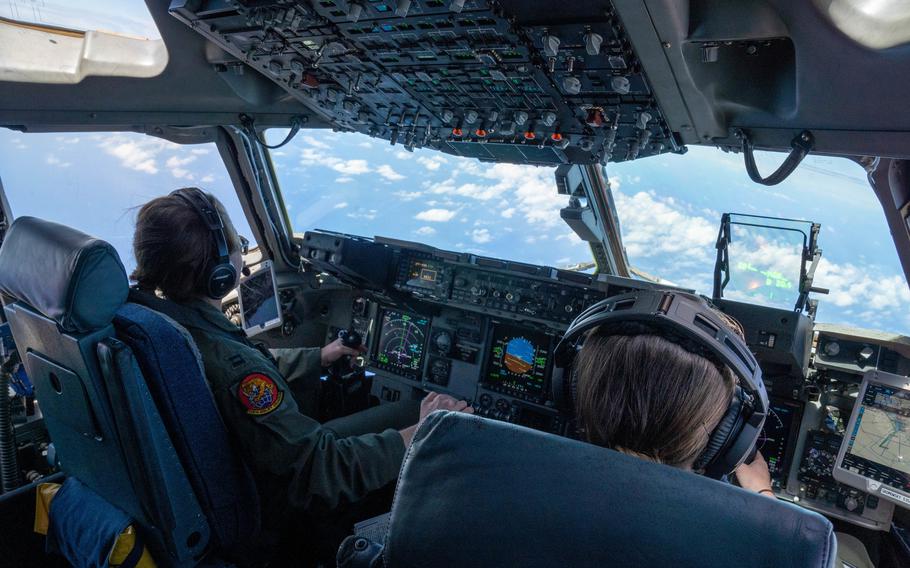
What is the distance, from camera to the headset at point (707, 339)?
86cm

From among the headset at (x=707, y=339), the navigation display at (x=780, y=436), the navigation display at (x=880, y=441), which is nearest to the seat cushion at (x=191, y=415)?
the headset at (x=707, y=339)

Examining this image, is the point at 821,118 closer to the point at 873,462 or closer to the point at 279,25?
the point at 873,462

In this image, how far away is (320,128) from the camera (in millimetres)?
3414

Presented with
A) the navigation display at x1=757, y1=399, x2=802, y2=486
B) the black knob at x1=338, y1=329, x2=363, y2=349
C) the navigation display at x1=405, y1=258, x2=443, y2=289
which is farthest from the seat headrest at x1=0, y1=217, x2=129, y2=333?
the navigation display at x1=757, y1=399, x2=802, y2=486

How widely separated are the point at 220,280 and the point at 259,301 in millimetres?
1816

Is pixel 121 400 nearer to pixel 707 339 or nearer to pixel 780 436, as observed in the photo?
pixel 707 339

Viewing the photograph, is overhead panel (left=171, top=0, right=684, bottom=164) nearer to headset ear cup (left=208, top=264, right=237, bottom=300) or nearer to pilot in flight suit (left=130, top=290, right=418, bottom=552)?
headset ear cup (left=208, top=264, right=237, bottom=300)

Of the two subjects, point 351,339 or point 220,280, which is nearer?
point 220,280

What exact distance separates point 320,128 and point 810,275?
267 cm

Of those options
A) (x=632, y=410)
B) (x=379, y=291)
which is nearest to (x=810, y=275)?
(x=632, y=410)

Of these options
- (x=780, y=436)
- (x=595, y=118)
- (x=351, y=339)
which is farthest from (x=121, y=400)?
(x=780, y=436)

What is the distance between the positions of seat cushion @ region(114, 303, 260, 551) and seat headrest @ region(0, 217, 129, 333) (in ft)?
0.36

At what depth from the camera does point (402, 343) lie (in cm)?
336

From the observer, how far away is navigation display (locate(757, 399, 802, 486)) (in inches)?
92.3
